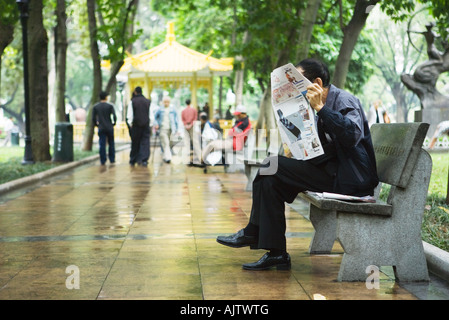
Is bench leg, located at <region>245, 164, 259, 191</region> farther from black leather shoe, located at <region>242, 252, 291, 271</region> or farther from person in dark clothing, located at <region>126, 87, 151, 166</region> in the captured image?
person in dark clothing, located at <region>126, 87, 151, 166</region>

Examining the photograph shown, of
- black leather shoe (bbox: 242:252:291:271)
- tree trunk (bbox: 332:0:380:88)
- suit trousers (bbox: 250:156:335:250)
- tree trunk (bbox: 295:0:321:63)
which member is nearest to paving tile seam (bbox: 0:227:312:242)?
black leather shoe (bbox: 242:252:291:271)

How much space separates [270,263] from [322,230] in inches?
34.9

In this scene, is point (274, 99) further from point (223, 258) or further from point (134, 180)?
point (134, 180)

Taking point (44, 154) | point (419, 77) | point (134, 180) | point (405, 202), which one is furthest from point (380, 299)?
point (419, 77)

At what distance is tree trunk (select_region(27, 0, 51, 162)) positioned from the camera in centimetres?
1631

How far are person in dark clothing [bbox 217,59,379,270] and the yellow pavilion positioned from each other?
24.9 meters

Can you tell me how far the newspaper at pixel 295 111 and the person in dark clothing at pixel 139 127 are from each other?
12799 mm

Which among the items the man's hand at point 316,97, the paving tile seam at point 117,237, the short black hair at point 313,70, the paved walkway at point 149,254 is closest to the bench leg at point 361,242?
the paved walkway at point 149,254

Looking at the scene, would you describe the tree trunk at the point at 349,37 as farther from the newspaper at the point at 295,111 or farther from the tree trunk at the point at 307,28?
the newspaper at the point at 295,111

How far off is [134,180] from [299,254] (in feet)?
25.9

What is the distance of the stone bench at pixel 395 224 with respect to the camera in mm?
4688

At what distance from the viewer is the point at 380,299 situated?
14.3ft
